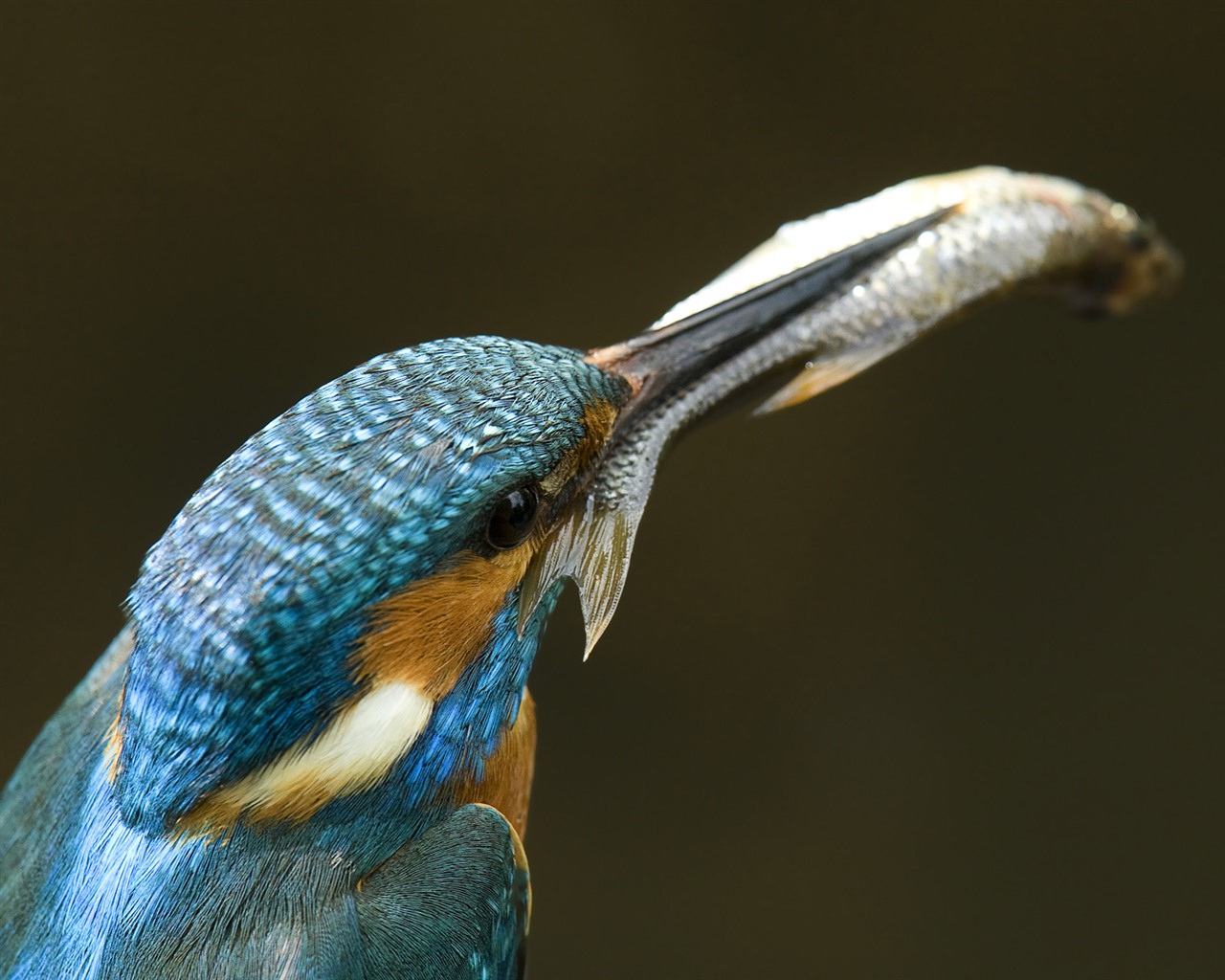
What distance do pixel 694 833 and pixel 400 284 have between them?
3.80ft

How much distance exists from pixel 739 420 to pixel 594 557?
50.4 inches

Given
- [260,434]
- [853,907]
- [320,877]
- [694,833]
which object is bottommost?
[853,907]

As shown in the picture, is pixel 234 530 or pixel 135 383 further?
pixel 135 383

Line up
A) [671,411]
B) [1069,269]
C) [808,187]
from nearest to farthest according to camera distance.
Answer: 1. [671,411]
2. [1069,269]
3. [808,187]

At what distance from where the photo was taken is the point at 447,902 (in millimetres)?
969

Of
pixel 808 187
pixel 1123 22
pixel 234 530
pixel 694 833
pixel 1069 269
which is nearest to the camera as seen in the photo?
pixel 234 530

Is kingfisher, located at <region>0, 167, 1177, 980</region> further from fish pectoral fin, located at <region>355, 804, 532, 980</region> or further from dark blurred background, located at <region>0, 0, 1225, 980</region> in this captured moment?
dark blurred background, located at <region>0, 0, 1225, 980</region>

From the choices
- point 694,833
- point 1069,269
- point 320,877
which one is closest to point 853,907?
point 694,833

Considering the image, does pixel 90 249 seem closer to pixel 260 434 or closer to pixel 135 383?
pixel 135 383

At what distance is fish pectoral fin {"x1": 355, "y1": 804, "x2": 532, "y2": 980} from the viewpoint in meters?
0.95

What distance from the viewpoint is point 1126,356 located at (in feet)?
7.52

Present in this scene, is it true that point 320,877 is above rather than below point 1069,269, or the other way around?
above

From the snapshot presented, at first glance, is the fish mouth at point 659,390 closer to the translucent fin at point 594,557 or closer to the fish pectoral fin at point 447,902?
the translucent fin at point 594,557

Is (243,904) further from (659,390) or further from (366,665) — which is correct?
(659,390)
